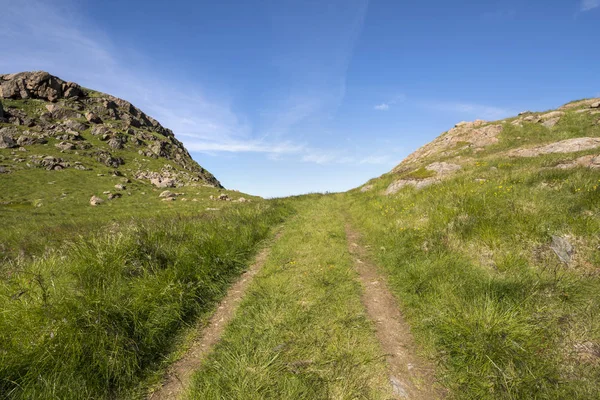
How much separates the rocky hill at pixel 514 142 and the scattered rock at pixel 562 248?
9.49 metres

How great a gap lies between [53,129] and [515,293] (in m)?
96.5

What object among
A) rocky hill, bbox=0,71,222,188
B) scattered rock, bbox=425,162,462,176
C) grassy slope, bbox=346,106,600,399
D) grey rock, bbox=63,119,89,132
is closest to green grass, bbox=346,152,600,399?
grassy slope, bbox=346,106,600,399

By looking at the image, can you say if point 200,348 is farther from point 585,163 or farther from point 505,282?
point 585,163

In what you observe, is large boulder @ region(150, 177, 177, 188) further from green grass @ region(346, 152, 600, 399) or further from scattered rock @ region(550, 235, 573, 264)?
scattered rock @ region(550, 235, 573, 264)

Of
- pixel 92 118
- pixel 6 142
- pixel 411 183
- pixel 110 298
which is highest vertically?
pixel 92 118

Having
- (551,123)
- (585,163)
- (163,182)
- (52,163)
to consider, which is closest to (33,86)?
(52,163)

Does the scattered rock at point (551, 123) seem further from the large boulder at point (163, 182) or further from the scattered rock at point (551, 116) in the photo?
the large boulder at point (163, 182)

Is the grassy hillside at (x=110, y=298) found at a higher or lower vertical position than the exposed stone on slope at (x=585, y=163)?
lower

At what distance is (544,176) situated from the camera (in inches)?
405

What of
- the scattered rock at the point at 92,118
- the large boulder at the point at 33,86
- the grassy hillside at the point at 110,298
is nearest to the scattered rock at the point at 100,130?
the scattered rock at the point at 92,118

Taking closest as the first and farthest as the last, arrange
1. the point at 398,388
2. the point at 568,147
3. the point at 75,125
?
the point at 398,388 < the point at 568,147 < the point at 75,125

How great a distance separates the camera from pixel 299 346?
4.53 m

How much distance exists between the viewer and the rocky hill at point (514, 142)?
1705cm

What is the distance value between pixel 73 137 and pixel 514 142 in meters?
92.8
